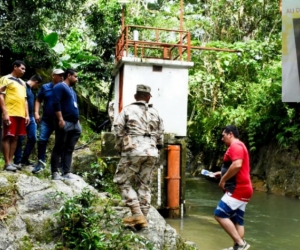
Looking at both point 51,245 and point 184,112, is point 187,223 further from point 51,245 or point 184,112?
point 51,245

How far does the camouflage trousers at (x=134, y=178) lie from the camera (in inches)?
195

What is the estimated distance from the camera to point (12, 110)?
19.4ft

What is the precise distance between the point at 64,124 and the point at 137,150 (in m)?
1.28

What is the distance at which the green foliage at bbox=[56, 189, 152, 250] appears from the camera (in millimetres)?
4395

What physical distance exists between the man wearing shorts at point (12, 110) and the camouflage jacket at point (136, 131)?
163 centimetres

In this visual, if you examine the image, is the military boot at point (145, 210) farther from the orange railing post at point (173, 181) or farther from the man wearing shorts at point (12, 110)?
the orange railing post at point (173, 181)

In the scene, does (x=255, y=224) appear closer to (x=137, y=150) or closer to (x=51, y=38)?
(x=137, y=150)

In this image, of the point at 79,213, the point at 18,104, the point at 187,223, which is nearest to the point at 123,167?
the point at 79,213

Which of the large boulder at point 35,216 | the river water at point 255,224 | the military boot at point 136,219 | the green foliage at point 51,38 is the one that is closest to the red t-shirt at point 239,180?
the large boulder at point 35,216

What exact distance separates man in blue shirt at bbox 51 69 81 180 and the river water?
3308 mm

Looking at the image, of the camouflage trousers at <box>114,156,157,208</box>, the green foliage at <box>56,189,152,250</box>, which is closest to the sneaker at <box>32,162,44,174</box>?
the green foliage at <box>56,189,152,250</box>

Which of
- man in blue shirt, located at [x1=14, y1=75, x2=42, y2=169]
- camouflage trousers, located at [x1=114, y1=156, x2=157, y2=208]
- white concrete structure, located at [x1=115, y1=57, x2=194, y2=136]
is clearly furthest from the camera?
white concrete structure, located at [x1=115, y1=57, x2=194, y2=136]

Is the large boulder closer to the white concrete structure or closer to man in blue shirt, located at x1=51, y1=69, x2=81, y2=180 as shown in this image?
man in blue shirt, located at x1=51, y1=69, x2=81, y2=180

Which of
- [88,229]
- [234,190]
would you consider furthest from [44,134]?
[234,190]
